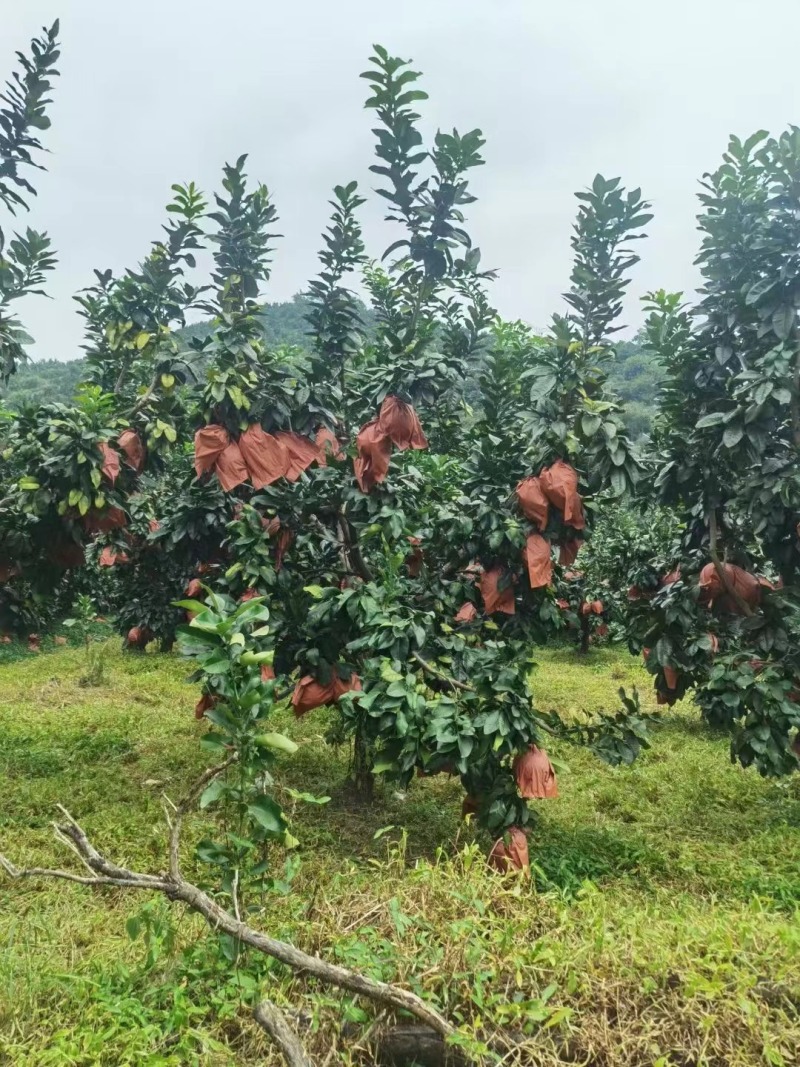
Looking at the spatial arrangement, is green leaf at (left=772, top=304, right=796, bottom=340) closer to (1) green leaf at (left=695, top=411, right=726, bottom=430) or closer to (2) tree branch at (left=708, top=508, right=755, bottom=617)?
(1) green leaf at (left=695, top=411, right=726, bottom=430)

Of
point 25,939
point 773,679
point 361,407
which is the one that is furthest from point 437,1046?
point 361,407

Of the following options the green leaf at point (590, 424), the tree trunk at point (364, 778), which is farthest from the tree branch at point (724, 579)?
the tree trunk at point (364, 778)

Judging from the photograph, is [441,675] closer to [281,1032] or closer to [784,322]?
[281,1032]

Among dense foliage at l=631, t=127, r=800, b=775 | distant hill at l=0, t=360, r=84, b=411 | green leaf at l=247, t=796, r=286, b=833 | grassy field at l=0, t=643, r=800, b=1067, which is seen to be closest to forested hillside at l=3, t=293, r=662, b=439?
distant hill at l=0, t=360, r=84, b=411

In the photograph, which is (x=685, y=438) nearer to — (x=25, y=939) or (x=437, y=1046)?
(x=437, y=1046)

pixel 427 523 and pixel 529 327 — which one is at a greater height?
pixel 529 327

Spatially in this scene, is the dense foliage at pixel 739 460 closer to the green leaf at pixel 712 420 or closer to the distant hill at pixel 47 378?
the green leaf at pixel 712 420

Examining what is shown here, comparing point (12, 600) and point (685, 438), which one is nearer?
point (685, 438)

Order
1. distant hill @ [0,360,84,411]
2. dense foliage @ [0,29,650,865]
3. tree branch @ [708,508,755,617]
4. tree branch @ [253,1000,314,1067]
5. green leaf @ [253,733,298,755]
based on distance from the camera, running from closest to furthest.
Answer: tree branch @ [253,1000,314,1067] → green leaf @ [253,733,298,755] → dense foliage @ [0,29,650,865] → tree branch @ [708,508,755,617] → distant hill @ [0,360,84,411]

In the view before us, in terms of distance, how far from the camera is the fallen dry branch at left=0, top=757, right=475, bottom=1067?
1.60m

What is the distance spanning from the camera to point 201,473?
3.80 m

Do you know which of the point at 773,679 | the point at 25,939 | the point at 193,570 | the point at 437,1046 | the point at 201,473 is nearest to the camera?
the point at 437,1046

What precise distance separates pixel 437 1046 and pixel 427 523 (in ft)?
8.58

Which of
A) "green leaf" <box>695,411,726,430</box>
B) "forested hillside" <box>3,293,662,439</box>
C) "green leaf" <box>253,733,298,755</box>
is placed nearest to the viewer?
"green leaf" <box>253,733,298,755</box>
